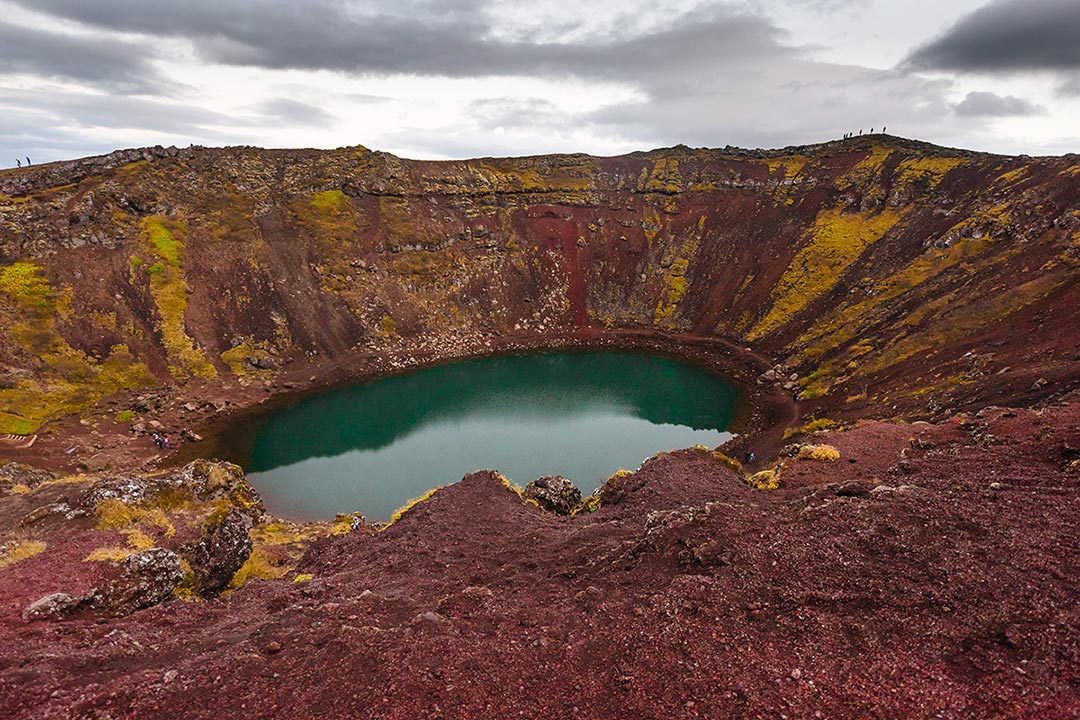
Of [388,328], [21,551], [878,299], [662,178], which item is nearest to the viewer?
[21,551]

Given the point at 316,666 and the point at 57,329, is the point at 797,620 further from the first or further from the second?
the point at 57,329

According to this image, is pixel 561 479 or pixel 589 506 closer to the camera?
pixel 589 506

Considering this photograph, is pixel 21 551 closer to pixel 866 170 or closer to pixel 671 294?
pixel 671 294

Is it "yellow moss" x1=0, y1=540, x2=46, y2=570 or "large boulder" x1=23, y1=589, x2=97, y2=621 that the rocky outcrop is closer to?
"yellow moss" x1=0, y1=540, x2=46, y2=570

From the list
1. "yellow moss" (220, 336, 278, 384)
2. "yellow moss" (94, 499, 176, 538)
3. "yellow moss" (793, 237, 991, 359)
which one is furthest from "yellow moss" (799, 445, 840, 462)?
"yellow moss" (220, 336, 278, 384)

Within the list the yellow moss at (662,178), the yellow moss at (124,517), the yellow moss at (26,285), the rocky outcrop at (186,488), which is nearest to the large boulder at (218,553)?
the yellow moss at (124,517)

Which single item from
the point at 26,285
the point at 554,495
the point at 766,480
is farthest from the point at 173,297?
the point at 766,480
